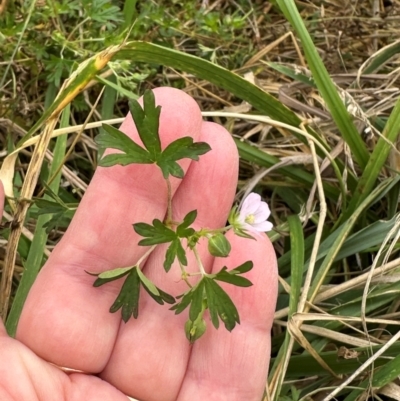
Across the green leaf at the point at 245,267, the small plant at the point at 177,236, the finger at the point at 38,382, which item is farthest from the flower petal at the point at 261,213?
the finger at the point at 38,382

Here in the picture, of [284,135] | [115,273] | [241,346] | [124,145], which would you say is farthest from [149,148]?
[284,135]

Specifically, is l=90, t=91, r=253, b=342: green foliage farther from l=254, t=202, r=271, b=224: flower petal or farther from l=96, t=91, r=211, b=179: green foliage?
l=254, t=202, r=271, b=224: flower petal

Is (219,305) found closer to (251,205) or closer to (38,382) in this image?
(251,205)

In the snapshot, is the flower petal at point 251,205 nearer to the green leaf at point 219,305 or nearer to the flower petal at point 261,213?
the flower petal at point 261,213

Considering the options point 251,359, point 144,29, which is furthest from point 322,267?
point 144,29

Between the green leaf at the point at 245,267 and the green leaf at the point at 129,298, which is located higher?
the green leaf at the point at 245,267
